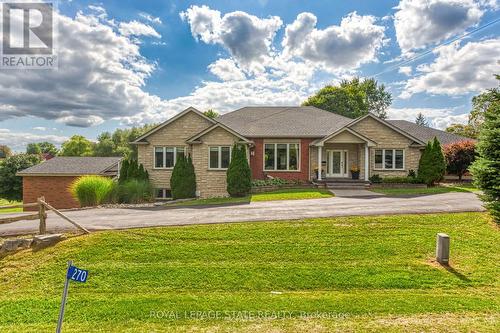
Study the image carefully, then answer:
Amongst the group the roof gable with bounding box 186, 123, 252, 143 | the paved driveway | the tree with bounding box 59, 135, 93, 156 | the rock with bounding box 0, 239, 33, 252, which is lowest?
the rock with bounding box 0, 239, 33, 252

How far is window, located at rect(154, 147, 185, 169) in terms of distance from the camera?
20.8 m

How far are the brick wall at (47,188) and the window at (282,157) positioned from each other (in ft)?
52.4

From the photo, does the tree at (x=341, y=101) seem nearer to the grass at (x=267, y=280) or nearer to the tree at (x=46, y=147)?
the grass at (x=267, y=280)

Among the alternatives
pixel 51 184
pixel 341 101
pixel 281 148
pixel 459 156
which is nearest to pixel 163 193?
pixel 281 148

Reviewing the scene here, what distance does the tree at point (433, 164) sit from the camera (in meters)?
19.5

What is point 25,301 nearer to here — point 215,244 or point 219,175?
point 215,244

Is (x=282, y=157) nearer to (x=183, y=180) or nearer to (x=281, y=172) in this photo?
(x=281, y=172)

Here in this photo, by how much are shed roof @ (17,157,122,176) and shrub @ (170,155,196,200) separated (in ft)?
31.5

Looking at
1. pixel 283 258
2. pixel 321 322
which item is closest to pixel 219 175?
pixel 283 258

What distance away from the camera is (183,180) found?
62.6 feet

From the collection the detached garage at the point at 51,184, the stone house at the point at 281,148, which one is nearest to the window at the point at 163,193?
the stone house at the point at 281,148

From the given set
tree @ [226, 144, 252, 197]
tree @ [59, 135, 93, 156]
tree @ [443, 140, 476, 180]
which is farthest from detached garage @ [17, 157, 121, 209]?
tree @ [59, 135, 93, 156]

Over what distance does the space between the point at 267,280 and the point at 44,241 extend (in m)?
6.51

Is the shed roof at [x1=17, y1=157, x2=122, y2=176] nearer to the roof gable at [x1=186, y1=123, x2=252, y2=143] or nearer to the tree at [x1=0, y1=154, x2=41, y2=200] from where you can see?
the tree at [x1=0, y1=154, x2=41, y2=200]
